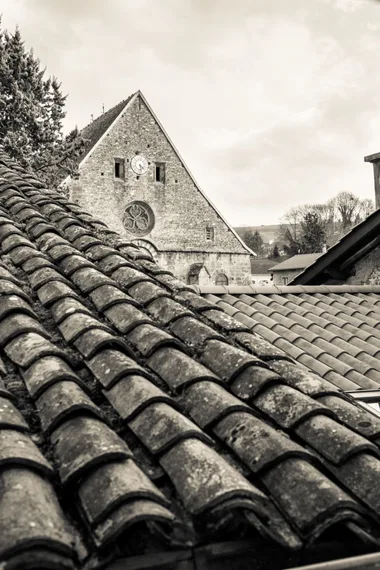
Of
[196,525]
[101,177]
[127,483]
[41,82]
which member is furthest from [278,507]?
[101,177]

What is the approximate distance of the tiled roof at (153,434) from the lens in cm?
162

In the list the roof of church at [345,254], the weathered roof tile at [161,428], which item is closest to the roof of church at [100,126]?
the roof of church at [345,254]

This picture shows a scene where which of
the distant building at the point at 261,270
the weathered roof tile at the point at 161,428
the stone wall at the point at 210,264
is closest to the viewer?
the weathered roof tile at the point at 161,428

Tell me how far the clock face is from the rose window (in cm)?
176

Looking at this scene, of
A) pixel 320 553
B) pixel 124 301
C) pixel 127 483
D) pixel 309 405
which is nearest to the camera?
pixel 127 483

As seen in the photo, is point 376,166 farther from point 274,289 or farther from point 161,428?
point 161,428

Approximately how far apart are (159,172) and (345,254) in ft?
69.4

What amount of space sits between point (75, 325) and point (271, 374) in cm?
107

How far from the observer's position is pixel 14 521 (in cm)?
146

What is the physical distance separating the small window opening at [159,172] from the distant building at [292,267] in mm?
24992

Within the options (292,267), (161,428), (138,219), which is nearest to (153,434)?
(161,428)

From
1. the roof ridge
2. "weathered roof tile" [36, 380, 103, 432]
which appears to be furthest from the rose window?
"weathered roof tile" [36, 380, 103, 432]

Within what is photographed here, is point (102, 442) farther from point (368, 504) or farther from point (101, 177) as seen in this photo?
point (101, 177)

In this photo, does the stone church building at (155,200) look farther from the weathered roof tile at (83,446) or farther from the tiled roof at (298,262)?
the weathered roof tile at (83,446)
